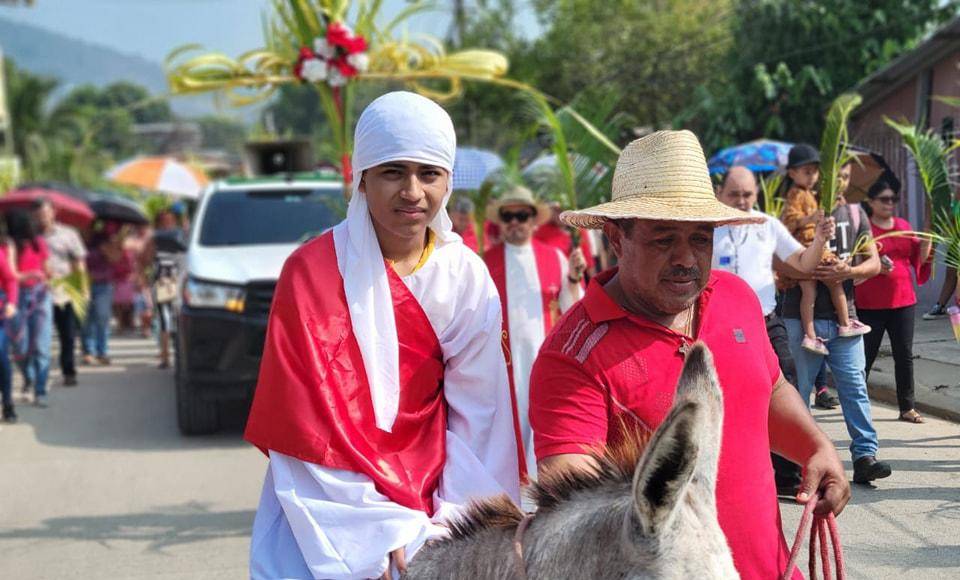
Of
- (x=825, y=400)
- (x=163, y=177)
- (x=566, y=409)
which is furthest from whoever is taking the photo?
(x=163, y=177)

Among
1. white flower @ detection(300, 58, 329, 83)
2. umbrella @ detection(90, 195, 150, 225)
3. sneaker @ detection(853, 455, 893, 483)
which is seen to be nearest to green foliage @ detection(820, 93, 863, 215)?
sneaker @ detection(853, 455, 893, 483)

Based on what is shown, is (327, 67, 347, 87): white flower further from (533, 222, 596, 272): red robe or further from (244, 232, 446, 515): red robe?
(244, 232, 446, 515): red robe

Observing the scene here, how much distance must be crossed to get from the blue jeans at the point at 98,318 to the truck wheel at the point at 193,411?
5.10 meters

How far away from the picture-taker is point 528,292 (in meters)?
7.04

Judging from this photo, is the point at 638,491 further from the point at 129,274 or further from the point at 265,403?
the point at 129,274

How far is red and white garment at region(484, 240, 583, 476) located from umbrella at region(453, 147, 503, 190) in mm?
2212

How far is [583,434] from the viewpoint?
2.34 metres

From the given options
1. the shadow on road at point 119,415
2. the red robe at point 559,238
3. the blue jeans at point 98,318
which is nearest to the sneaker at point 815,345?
the red robe at point 559,238

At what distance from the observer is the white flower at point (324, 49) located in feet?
24.4

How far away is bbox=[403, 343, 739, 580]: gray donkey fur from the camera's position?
1626 millimetres

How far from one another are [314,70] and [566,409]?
547 cm

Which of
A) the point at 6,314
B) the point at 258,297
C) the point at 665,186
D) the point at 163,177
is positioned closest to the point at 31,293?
the point at 6,314

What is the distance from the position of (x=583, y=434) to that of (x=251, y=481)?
20.1 ft

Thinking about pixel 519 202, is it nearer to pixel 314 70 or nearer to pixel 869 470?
pixel 314 70
